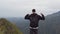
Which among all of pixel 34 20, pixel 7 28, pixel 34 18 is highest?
pixel 34 18

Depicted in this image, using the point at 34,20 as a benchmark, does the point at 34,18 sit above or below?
above

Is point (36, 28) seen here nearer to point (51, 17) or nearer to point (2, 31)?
point (2, 31)

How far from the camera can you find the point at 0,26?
850 inches

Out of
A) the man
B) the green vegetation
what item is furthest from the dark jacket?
the green vegetation

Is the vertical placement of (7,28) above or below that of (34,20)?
below

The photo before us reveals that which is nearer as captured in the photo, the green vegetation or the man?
the man

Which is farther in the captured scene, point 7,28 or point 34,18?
point 7,28

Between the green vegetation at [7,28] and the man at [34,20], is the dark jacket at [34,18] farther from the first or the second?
the green vegetation at [7,28]

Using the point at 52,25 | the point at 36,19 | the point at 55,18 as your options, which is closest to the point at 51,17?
the point at 55,18

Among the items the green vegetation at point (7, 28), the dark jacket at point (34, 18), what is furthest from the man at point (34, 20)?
the green vegetation at point (7, 28)

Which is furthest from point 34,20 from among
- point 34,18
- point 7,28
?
point 7,28

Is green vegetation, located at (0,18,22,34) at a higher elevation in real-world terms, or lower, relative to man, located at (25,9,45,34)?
lower

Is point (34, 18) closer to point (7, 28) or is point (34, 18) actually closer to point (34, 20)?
point (34, 20)

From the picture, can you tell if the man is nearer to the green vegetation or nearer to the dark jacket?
the dark jacket
